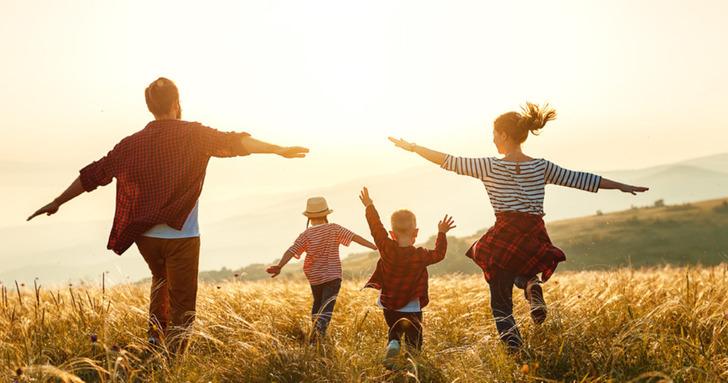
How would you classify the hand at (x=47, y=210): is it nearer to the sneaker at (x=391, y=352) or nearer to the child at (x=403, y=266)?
the child at (x=403, y=266)

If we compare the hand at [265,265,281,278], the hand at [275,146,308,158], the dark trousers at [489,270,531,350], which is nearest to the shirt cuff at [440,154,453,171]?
the dark trousers at [489,270,531,350]

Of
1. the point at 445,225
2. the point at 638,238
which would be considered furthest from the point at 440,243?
the point at 638,238

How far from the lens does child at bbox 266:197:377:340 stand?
7.24 metres

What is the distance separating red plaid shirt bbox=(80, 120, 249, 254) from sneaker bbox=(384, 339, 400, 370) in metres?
2.02

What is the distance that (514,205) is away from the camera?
19.6ft

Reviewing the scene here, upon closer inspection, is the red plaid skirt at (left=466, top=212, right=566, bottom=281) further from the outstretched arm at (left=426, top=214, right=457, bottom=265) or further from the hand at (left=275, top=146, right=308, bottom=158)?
the hand at (left=275, top=146, right=308, bottom=158)

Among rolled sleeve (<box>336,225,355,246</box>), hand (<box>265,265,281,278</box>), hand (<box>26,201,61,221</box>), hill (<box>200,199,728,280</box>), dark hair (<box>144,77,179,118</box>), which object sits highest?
dark hair (<box>144,77,179,118</box>)

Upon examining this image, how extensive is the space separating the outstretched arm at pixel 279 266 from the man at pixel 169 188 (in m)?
0.86

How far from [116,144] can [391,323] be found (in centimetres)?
294

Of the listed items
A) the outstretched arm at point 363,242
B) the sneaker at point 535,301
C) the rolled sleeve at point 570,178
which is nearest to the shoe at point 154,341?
the outstretched arm at point 363,242

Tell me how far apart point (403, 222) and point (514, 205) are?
0.98m

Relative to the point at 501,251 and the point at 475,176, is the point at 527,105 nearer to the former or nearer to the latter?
the point at 475,176

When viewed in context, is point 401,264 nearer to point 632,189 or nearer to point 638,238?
point 632,189

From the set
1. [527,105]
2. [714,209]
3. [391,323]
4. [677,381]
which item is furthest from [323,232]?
[714,209]
